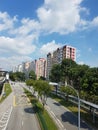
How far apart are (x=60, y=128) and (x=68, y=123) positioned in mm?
4980

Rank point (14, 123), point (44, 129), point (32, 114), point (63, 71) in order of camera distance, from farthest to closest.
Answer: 1. point (63, 71)
2. point (32, 114)
3. point (14, 123)
4. point (44, 129)

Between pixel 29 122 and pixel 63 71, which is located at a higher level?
pixel 63 71

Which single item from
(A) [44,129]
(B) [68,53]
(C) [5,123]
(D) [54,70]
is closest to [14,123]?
(C) [5,123]

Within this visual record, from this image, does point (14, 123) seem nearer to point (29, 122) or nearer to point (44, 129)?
point (29, 122)

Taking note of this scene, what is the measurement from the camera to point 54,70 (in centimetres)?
13962

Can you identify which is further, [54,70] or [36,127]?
[54,70]

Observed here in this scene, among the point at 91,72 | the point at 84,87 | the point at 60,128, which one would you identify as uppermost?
the point at 91,72

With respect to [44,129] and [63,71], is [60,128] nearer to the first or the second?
[44,129]

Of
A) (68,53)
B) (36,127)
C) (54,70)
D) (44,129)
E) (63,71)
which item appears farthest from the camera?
(68,53)

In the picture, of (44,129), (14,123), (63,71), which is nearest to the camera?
(44,129)

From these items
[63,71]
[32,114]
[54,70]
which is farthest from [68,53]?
[32,114]

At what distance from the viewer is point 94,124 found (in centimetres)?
4853

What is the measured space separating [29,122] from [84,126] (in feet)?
37.6

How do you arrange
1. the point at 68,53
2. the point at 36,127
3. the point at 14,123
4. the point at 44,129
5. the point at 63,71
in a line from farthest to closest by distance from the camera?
the point at 68,53, the point at 63,71, the point at 14,123, the point at 36,127, the point at 44,129
